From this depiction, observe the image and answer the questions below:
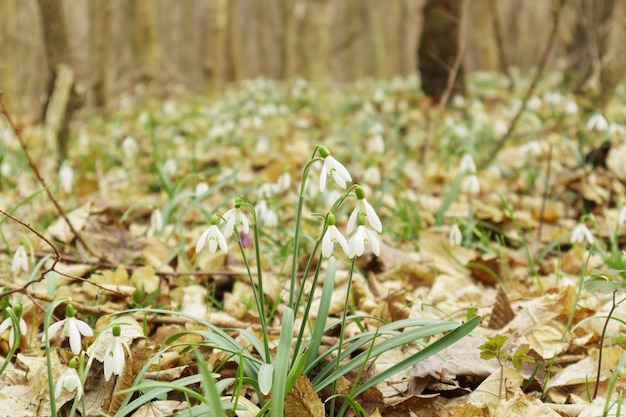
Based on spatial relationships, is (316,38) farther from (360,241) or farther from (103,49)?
(360,241)

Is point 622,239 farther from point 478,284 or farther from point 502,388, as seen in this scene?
point 502,388

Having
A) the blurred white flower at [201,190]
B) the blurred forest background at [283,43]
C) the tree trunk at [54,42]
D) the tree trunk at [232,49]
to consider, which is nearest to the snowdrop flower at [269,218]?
the blurred white flower at [201,190]

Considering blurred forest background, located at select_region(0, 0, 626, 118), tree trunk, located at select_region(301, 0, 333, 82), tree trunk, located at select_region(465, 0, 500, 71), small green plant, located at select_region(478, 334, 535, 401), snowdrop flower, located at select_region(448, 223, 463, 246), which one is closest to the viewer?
small green plant, located at select_region(478, 334, 535, 401)

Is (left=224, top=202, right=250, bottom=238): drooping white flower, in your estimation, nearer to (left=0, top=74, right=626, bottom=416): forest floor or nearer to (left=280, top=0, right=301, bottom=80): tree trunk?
(left=0, top=74, right=626, bottom=416): forest floor

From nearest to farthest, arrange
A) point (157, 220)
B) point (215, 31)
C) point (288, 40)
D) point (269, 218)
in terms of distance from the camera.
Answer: point (157, 220) → point (269, 218) → point (215, 31) → point (288, 40)

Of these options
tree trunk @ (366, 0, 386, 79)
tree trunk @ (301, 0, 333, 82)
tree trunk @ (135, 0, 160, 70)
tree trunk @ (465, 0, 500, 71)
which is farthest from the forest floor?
tree trunk @ (366, 0, 386, 79)

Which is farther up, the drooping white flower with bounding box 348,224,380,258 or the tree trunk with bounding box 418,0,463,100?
the tree trunk with bounding box 418,0,463,100

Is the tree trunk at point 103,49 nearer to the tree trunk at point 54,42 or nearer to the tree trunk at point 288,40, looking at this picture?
the tree trunk at point 54,42

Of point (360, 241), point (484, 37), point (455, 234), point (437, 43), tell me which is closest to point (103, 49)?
point (437, 43)
